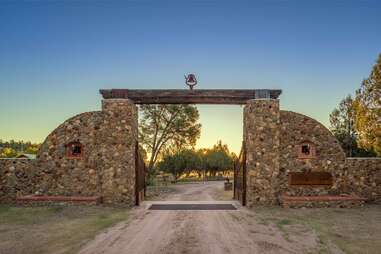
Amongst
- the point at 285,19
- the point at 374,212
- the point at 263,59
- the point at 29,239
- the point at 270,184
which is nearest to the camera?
the point at 29,239

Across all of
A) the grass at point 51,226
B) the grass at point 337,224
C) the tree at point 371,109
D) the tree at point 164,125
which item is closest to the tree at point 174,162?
the tree at point 164,125

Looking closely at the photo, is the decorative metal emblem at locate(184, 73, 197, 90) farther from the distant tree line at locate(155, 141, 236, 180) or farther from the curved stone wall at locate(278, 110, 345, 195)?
the distant tree line at locate(155, 141, 236, 180)

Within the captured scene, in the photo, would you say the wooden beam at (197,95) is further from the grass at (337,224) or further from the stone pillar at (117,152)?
the grass at (337,224)

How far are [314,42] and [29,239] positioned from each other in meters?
14.3

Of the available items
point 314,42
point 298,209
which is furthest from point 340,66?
point 298,209

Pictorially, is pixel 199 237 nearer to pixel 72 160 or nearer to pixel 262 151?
pixel 262 151

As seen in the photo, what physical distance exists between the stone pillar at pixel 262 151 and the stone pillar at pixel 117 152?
16.8ft

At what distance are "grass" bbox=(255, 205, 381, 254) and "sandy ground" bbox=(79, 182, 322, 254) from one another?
29cm

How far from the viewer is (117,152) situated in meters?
12.6

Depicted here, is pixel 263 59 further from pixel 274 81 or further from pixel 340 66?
pixel 340 66

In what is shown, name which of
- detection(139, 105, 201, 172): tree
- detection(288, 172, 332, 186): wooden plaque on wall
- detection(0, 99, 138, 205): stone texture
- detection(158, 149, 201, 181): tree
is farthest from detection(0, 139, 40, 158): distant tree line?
detection(288, 172, 332, 186): wooden plaque on wall

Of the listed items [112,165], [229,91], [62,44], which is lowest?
[112,165]

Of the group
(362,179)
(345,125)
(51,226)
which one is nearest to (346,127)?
(345,125)

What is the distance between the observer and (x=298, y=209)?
39.2 ft
